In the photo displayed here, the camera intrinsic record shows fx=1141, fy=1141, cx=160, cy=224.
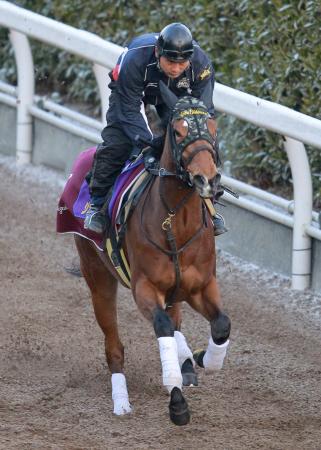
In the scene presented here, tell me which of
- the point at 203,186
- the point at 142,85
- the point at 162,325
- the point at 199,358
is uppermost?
the point at 142,85

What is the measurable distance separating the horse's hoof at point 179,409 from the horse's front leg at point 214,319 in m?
0.39

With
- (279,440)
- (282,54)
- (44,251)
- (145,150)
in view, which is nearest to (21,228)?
(44,251)

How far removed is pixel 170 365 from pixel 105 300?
4.30 feet

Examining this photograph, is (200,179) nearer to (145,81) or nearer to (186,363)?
(145,81)

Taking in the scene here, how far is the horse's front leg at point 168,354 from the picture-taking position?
5.65m

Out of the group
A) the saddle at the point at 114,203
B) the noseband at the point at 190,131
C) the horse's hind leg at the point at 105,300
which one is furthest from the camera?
the horse's hind leg at the point at 105,300

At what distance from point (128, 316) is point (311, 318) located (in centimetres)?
127

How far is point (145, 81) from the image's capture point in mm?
6062

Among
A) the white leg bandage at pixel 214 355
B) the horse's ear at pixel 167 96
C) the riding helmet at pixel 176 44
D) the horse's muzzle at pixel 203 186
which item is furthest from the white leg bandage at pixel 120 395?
the riding helmet at pixel 176 44

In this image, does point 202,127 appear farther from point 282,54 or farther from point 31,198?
point 31,198

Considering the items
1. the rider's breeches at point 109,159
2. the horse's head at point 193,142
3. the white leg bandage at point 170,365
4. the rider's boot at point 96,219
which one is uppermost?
the horse's head at point 193,142

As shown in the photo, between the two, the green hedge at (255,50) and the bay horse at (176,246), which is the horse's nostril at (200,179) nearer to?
the bay horse at (176,246)

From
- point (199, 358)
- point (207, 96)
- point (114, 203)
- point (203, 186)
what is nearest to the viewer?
point (203, 186)

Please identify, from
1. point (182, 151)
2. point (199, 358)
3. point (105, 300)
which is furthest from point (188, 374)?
point (182, 151)
